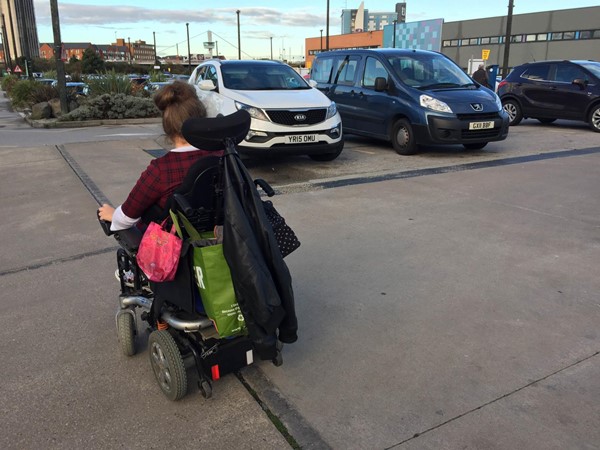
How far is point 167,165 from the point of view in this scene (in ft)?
7.89

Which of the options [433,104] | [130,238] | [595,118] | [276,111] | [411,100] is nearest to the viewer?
[130,238]

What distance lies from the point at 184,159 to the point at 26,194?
515 cm

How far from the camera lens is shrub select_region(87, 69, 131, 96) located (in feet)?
53.8

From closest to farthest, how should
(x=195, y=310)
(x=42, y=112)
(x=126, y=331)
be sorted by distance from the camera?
(x=195, y=310) → (x=126, y=331) → (x=42, y=112)

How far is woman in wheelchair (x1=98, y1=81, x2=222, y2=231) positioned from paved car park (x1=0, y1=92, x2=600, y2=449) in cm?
91

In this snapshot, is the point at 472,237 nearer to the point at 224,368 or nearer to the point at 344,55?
the point at 224,368

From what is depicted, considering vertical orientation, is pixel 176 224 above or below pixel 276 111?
below

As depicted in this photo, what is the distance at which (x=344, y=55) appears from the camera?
10617mm

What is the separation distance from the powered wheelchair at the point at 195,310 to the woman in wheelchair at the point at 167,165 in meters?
0.08

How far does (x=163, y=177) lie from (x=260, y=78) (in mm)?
6660

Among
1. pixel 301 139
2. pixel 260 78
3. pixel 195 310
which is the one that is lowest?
pixel 195 310

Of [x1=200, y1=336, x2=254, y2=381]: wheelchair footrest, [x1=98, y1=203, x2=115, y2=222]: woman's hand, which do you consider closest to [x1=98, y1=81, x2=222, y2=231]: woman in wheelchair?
[x1=98, y1=203, x2=115, y2=222]: woman's hand

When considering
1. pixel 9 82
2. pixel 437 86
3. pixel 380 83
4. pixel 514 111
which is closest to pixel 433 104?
pixel 437 86

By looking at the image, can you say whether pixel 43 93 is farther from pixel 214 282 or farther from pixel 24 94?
pixel 214 282
